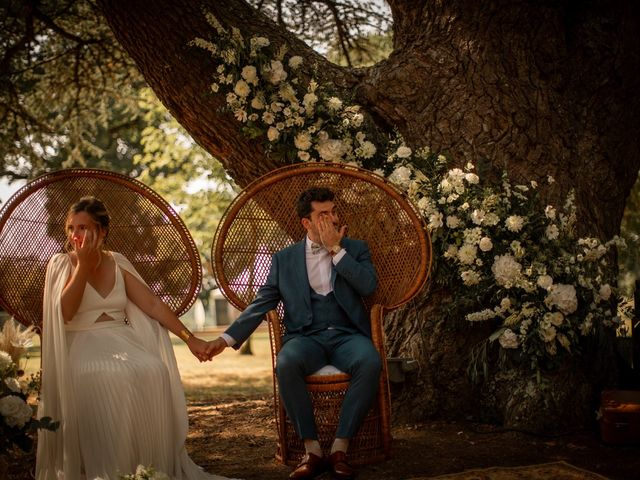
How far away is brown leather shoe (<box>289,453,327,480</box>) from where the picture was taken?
3996 millimetres

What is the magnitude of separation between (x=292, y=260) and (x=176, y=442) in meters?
1.18

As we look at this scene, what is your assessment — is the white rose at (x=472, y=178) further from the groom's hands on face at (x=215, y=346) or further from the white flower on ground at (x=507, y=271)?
the groom's hands on face at (x=215, y=346)

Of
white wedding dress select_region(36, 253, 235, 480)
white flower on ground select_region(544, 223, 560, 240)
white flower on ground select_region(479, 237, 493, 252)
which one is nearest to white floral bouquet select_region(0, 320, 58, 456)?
white wedding dress select_region(36, 253, 235, 480)

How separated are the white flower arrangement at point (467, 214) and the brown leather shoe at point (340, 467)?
1.26 meters

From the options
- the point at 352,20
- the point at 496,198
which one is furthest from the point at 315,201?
the point at 352,20

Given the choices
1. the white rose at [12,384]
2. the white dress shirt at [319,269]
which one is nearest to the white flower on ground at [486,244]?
the white dress shirt at [319,269]

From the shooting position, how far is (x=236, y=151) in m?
5.57

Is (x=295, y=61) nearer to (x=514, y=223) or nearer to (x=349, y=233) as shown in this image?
(x=349, y=233)

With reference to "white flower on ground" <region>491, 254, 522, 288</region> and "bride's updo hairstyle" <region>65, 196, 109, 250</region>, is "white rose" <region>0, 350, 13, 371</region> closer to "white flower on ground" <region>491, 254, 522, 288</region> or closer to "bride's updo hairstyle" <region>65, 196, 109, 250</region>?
"bride's updo hairstyle" <region>65, 196, 109, 250</region>

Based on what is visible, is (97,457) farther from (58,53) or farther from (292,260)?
(58,53)

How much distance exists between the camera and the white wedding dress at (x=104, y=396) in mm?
3748

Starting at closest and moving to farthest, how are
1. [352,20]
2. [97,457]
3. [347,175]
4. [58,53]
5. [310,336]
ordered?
[97,457], [310,336], [347,175], [352,20], [58,53]

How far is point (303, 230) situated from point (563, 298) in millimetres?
1605

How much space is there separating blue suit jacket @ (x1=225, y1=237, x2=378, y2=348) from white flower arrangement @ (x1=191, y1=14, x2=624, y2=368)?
73cm
